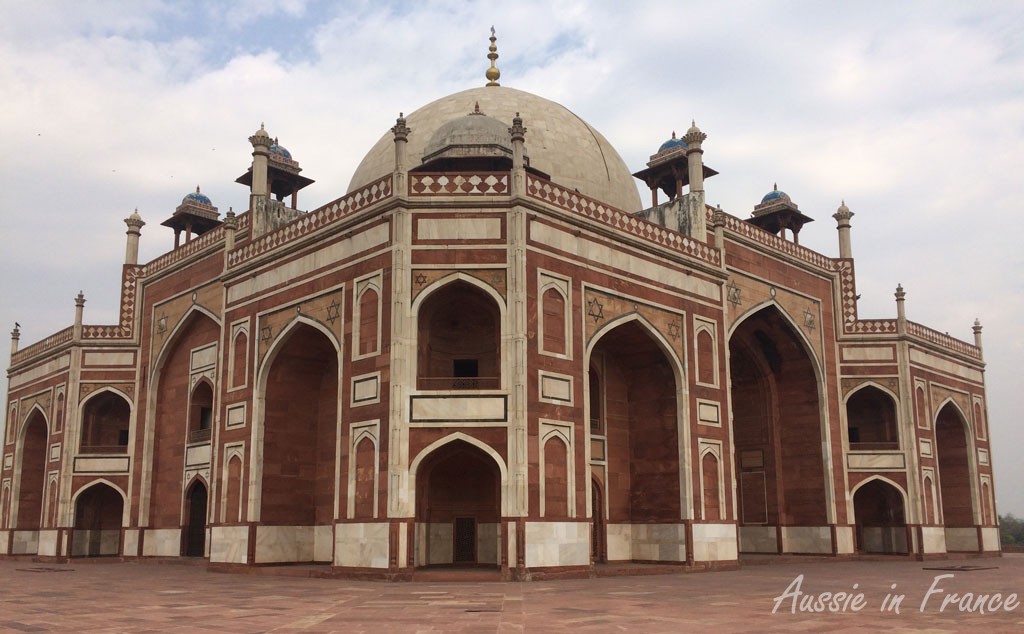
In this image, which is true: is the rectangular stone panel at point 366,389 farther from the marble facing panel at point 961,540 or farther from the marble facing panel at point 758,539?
the marble facing panel at point 961,540

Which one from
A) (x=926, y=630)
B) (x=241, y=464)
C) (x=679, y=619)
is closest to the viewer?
(x=926, y=630)

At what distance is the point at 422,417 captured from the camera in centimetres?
1641

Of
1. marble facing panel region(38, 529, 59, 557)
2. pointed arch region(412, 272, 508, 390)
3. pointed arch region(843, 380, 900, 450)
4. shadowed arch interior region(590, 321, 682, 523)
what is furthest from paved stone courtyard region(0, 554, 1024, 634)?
marble facing panel region(38, 529, 59, 557)

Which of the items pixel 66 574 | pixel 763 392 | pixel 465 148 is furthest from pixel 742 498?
pixel 66 574

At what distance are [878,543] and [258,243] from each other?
19.5 metres

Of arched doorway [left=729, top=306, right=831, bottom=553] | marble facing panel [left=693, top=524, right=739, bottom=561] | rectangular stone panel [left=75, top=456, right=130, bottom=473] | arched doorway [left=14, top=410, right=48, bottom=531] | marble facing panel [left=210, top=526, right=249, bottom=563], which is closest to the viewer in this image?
marble facing panel [left=210, top=526, right=249, bottom=563]

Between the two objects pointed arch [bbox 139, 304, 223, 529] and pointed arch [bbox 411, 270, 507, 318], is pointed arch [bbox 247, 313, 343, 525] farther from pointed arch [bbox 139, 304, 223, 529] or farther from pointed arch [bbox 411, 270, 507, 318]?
pointed arch [bbox 139, 304, 223, 529]

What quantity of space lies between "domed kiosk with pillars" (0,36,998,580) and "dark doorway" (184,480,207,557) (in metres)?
0.06

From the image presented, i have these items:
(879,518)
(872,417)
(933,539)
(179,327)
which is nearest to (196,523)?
(179,327)

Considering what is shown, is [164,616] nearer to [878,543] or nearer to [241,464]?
[241,464]

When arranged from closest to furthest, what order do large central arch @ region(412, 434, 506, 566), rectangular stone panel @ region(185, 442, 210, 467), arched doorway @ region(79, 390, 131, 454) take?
large central arch @ region(412, 434, 506, 566)
rectangular stone panel @ region(185, 442, 210, 467)
arched doorway @ region(79, 390, 131, 454)

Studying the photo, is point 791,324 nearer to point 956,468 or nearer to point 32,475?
point 956,468

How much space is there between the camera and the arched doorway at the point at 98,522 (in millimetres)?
27016

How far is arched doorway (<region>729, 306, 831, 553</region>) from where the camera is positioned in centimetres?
2556
